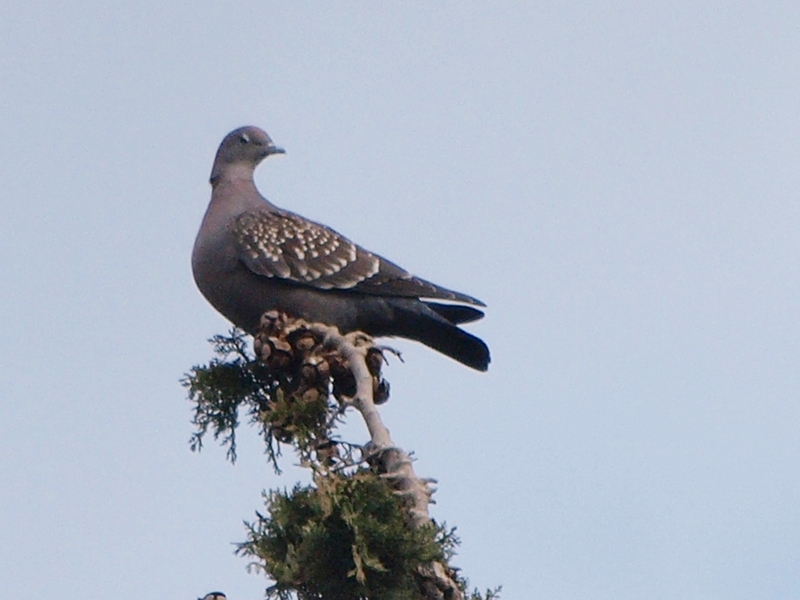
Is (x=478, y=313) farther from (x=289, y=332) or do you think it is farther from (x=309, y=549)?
(x=309, y=549)

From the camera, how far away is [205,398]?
5.62 m

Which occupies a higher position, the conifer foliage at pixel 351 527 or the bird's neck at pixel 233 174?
the bird's neck at pixel 233 174

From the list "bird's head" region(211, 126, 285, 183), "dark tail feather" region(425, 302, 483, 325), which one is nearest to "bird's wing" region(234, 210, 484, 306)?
"dark tail feather" region(425, 302, 483, 325)

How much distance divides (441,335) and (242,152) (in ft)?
5.53

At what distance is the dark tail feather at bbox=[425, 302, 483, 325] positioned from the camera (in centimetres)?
735

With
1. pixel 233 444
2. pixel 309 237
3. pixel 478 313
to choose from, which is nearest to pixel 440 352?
pixel 478 313

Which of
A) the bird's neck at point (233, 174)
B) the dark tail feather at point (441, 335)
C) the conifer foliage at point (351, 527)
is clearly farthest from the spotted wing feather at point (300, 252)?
the conifer foliage at point (351, 527)

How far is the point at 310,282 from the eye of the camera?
22.8ft

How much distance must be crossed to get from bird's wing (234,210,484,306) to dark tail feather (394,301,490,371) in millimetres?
95

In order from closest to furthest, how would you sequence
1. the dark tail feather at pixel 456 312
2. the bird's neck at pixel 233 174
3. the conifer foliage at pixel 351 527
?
the conifer foliage at pixel 351 527 < the dark tail feather at pixel 456 312 < the bird's neck at pixel 233 174

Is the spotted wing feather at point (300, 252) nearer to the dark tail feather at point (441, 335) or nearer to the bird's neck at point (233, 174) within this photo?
the dark tail feather at point (441, 335)

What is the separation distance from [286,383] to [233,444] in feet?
1.37

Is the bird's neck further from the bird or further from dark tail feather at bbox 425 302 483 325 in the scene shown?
dark tail feather at bbox 425 302 483 325

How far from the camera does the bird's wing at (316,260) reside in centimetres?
694
